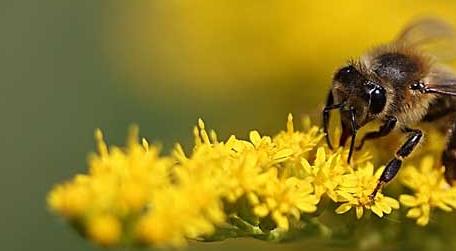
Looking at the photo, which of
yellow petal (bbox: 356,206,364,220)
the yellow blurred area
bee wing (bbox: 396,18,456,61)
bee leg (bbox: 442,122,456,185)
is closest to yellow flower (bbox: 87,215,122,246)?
yellow petal (bbox: 356,206,364,220)

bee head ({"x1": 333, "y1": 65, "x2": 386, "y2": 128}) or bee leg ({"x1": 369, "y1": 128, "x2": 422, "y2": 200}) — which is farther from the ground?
bee head ({"x1": 333, "y1": 65, "x2": 386, "y2": 128})

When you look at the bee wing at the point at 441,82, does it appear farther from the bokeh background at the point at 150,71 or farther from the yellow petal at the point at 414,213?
the bokeh background at the point at 150,71

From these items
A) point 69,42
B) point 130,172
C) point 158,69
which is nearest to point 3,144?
point 69,42

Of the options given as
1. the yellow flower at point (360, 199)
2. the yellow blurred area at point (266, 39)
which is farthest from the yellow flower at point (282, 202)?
the yellow blurred area at point (266, 39)

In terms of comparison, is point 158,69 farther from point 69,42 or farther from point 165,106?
point 69,42

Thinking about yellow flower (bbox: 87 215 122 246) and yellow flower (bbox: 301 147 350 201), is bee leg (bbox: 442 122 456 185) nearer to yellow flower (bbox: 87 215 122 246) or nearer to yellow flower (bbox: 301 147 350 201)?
yellow flower (bbox: 301 147 350 201)

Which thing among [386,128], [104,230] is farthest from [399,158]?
[104,230]

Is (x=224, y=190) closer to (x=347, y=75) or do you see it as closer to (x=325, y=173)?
(x=325, y=173)

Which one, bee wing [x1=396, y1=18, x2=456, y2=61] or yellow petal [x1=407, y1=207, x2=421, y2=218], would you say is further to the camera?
bee wing [x1=396, y1=18, x2=456, y2=61]
